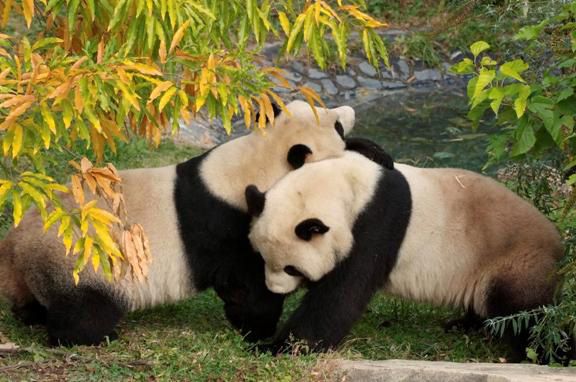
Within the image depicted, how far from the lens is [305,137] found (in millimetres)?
5711

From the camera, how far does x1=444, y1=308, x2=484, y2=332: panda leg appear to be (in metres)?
5.99

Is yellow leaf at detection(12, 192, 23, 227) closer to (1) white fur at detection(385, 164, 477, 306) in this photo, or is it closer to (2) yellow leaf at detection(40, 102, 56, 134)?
(2) yellow leaf at detection(40, 102, 56, 134)

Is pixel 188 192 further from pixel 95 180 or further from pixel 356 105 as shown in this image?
pixel 356 105

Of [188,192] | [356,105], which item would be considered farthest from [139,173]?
[356,105]

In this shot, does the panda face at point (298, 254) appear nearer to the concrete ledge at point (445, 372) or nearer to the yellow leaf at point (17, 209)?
the concrete ledge at point (445, 372)

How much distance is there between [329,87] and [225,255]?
22.4ft

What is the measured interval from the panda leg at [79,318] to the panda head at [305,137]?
4.00 feet

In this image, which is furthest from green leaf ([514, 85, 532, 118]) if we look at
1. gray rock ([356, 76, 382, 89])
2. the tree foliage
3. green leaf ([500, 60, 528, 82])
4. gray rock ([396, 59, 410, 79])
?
gray rock ([396, 59, 410, 79])

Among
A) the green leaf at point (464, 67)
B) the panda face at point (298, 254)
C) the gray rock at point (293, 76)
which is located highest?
the green leaf at point (464, 67)

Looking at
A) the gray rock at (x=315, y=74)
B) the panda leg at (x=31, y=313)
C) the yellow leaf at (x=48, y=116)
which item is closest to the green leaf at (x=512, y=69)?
the yellow leaf at (x=48, y=116)

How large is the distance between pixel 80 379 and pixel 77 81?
5.20 feet

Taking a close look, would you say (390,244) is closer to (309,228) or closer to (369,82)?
(309,228)

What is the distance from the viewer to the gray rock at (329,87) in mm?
12250

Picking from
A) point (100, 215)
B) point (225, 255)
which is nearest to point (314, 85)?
point (225, 255)
